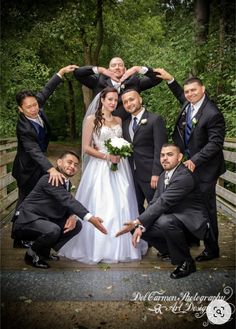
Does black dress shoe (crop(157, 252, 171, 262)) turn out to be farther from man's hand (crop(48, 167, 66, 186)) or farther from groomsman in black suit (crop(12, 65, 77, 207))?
groomsman in black suit (crop(12, 65, 77, 207))

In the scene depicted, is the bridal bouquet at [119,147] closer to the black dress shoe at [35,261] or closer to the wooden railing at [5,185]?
the black dress shoe at [35,261]

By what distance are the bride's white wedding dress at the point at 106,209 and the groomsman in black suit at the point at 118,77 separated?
685 millimetres

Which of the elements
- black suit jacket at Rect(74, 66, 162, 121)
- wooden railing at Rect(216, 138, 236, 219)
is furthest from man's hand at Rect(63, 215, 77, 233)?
wooden railing at Rect(216, 138, 236, 219)

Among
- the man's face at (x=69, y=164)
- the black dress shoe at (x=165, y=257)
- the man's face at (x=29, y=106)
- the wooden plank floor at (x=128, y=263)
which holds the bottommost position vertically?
the wooden plank floor at (x=128, y=263)

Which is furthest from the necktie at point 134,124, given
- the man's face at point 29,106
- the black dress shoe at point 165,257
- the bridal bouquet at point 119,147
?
the black dress shoe at point 165,257

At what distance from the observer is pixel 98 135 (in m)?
5.52

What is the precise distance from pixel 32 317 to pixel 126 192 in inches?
85.8

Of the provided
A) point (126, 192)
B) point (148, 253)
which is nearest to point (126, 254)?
point (148, 253)

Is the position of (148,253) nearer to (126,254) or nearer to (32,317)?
(126,254)

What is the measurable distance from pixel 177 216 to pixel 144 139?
3.84 feet

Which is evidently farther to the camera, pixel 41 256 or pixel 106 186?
pixel 106 186

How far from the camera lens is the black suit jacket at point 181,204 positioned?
15.1 ft

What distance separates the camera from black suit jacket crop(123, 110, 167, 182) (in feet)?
17.3

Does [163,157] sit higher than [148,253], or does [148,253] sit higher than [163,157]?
[163,157]
